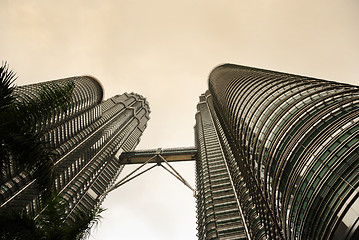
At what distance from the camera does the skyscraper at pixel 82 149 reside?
56.9m

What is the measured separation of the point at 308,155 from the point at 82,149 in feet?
271

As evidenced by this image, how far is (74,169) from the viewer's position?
80688mm

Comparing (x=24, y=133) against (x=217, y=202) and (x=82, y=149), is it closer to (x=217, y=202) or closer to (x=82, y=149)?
(x=217, y=202)

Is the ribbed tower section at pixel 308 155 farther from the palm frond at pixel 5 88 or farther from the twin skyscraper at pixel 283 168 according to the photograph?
the palm frond at pixel 5 88

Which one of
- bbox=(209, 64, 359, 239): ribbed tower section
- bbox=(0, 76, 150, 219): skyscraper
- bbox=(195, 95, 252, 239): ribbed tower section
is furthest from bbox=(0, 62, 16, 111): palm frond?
bbox=(195, 95, 252, 239): ribbed tower section

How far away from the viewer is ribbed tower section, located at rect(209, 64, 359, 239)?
16359mm

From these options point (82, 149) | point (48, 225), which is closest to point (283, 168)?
point (48, 225)

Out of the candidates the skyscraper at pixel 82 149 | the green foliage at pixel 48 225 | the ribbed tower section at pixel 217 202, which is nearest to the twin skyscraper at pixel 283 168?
the ribbed tower section at pixel 217 202

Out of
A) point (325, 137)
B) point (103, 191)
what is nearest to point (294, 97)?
point (325, 137)

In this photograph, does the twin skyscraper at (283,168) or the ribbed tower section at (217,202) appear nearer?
the twin skyscraper at (283,168)

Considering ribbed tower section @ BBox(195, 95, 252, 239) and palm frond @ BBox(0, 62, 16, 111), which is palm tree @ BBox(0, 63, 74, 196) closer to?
palm frond @ BBox(0, 62, 16, 111)

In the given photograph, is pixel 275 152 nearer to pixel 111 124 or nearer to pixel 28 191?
pixel 28 191

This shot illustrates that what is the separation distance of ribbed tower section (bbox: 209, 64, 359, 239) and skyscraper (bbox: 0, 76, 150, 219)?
131 feet

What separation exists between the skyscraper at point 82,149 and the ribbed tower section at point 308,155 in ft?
131
